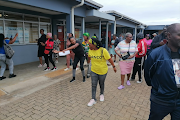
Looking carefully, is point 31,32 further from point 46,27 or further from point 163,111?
point 163,111

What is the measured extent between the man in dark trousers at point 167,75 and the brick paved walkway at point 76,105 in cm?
142

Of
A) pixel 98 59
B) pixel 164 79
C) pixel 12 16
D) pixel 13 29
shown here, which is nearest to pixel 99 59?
pixel 98 59

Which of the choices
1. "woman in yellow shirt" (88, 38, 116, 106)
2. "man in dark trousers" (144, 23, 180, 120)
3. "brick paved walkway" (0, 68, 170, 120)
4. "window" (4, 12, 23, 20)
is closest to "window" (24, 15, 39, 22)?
"window" (4, 12, 23, 20)

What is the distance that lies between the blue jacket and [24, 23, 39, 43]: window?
7.77m

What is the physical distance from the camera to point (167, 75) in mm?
1730

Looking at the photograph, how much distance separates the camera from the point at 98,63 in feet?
11.6

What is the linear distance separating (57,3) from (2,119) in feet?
18.3

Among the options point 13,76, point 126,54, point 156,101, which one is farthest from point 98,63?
point 13,76

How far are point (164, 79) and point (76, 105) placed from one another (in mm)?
2437

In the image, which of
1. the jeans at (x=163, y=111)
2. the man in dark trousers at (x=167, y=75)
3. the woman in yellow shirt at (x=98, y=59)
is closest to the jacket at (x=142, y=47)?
the woman in yellow shirt at (x=98, y=59)

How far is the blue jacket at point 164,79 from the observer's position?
1.73 metres

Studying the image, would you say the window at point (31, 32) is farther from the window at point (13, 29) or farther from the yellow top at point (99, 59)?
the yellow top at point (99, 59)

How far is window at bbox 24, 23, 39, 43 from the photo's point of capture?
8064mm

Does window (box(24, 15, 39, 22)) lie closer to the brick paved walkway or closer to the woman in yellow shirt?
the brick paved walkway
